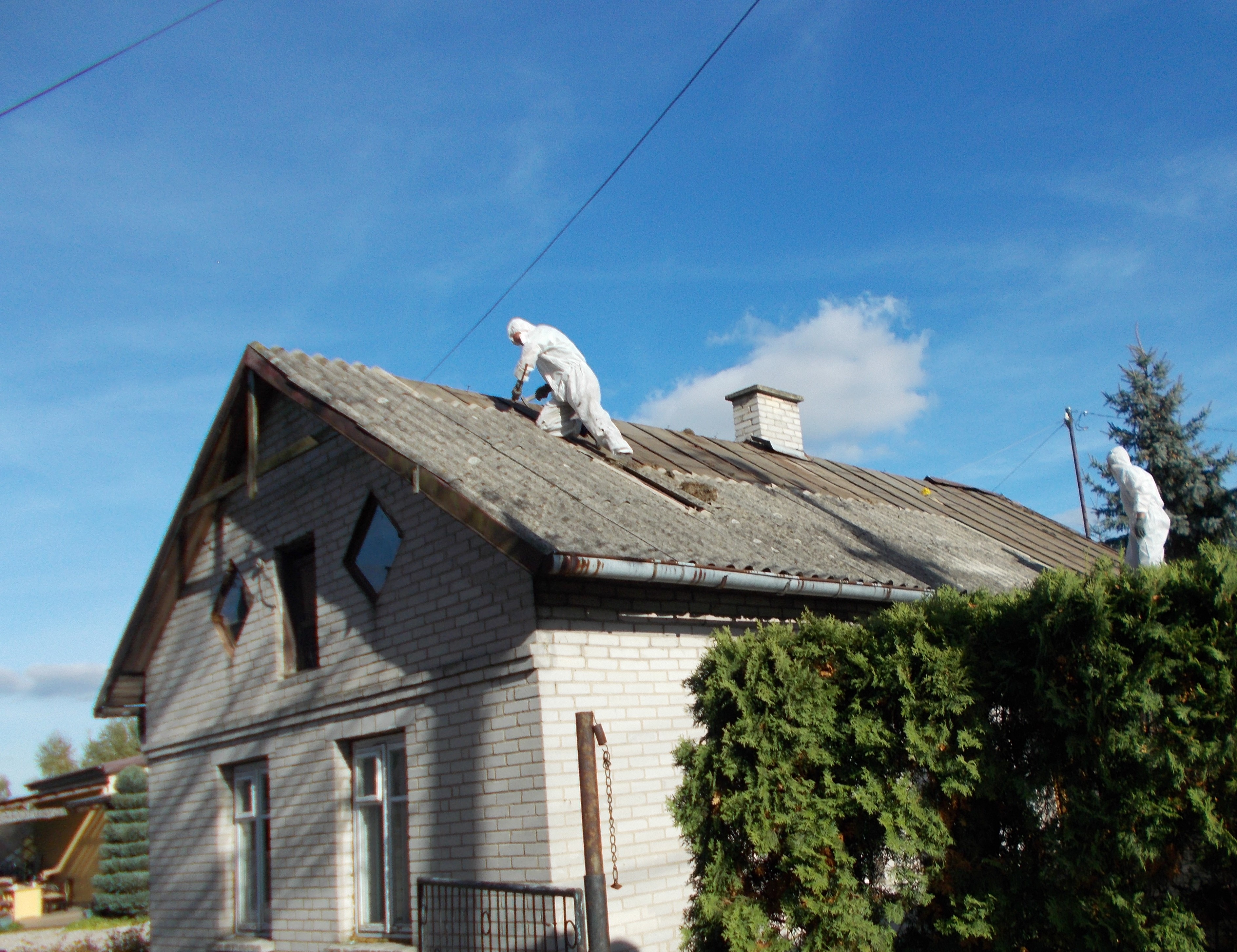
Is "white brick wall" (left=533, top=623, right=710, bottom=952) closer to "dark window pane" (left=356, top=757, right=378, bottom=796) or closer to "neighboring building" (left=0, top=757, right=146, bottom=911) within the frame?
"dark window pane" (left=356, top=757, right=378, bottom=796)

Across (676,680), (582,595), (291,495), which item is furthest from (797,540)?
(291,495)

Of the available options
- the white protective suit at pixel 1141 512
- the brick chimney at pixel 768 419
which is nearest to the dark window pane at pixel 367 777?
the white protective suit at pixel 1141 512

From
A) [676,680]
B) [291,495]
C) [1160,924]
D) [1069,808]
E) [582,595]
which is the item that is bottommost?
[1160,924]

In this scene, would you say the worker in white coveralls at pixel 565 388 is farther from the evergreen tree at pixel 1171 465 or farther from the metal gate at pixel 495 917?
the evergreen tree at pixel 1171 465

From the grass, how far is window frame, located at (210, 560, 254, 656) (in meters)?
11.0

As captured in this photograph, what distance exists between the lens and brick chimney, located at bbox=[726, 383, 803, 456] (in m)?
15.4

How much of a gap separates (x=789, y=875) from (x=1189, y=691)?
6.71 ft

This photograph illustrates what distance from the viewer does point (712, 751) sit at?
17.4 feet

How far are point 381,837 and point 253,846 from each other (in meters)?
2.19

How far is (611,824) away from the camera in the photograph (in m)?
6.38

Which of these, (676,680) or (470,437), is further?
(470,437)

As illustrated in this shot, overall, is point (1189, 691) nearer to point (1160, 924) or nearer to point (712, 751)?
point (1160, 924)

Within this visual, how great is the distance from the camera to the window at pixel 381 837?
758 centimetres

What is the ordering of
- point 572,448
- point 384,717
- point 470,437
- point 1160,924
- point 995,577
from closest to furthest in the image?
point 1160,924 → point 384,717 → point 470,437 → point 572,448 → point 995,577
